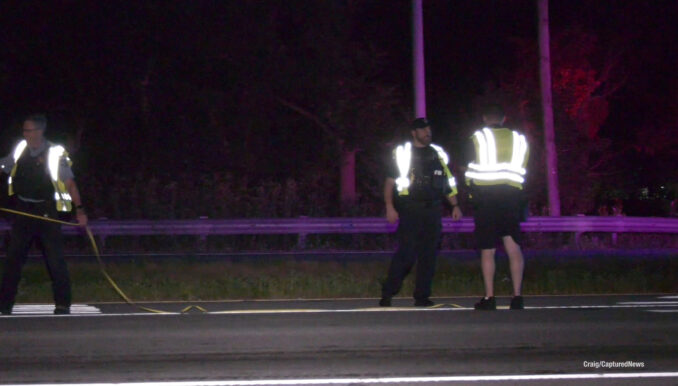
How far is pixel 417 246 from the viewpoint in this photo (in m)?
9.03

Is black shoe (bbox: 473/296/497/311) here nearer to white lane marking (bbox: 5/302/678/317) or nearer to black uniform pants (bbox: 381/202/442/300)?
white lane marking (bbox: 5/302/678/317)

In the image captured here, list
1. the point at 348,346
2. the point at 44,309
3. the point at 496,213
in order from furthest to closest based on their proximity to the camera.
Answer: the point at 44,309
the point at 496,213
the point at 348,346

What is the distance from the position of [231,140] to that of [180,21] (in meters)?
3.32

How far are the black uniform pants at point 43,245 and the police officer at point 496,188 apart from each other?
11.9 feet

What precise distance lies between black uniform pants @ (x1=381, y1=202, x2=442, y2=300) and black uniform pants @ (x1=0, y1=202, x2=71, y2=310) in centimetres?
287

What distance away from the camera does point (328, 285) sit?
10.9m

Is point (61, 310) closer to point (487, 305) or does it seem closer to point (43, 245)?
point (43, 245)

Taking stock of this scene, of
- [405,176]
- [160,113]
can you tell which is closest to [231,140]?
[160,113]

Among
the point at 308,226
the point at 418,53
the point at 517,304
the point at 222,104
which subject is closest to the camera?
the point at 517,304

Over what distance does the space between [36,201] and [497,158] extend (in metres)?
4.05

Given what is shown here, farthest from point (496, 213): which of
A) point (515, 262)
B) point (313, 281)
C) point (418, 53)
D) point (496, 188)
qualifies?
point (418, 53)

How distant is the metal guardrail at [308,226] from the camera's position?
2108 centimetres

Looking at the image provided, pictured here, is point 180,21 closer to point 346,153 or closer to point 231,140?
point 231,140

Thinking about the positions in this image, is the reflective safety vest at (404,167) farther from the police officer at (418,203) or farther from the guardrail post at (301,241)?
the guardrail post at (301,241)
